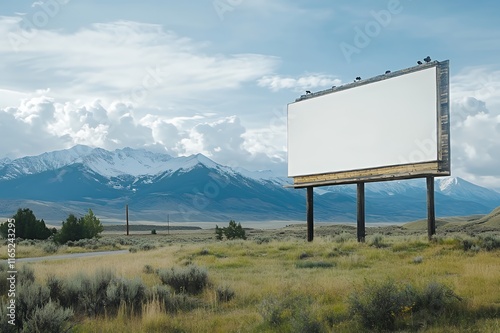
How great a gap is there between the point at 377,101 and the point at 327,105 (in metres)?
3.81

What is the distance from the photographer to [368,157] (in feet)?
87.8

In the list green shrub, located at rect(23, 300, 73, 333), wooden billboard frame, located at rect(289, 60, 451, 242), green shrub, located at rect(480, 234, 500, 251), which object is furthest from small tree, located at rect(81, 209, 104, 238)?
green shrub, located at rect(23, 300, 73, 333)

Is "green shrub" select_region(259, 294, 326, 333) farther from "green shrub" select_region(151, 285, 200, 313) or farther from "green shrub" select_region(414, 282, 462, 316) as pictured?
"green shrub" select_region(414, 282, 462, 316)

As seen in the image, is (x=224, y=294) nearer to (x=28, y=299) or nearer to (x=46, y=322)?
(x=28, y=299)

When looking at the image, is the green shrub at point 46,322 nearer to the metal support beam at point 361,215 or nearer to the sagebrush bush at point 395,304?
the sagebrush bush at point 395,304

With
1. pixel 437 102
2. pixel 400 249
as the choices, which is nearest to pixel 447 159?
pixel 437 102

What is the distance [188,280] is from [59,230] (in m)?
38.5

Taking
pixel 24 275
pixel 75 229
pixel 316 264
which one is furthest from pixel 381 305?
pixel 75 229

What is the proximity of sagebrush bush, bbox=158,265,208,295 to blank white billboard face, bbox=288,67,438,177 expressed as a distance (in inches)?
537

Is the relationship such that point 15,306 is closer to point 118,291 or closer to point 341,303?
point 118,291

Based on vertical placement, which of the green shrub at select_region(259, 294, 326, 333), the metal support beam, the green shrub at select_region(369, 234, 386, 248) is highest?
the metal support beam

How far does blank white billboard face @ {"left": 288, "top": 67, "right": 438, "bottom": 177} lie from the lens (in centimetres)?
2408

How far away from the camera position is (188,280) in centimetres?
1336

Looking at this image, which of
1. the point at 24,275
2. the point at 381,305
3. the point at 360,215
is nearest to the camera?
the point at 381,305
